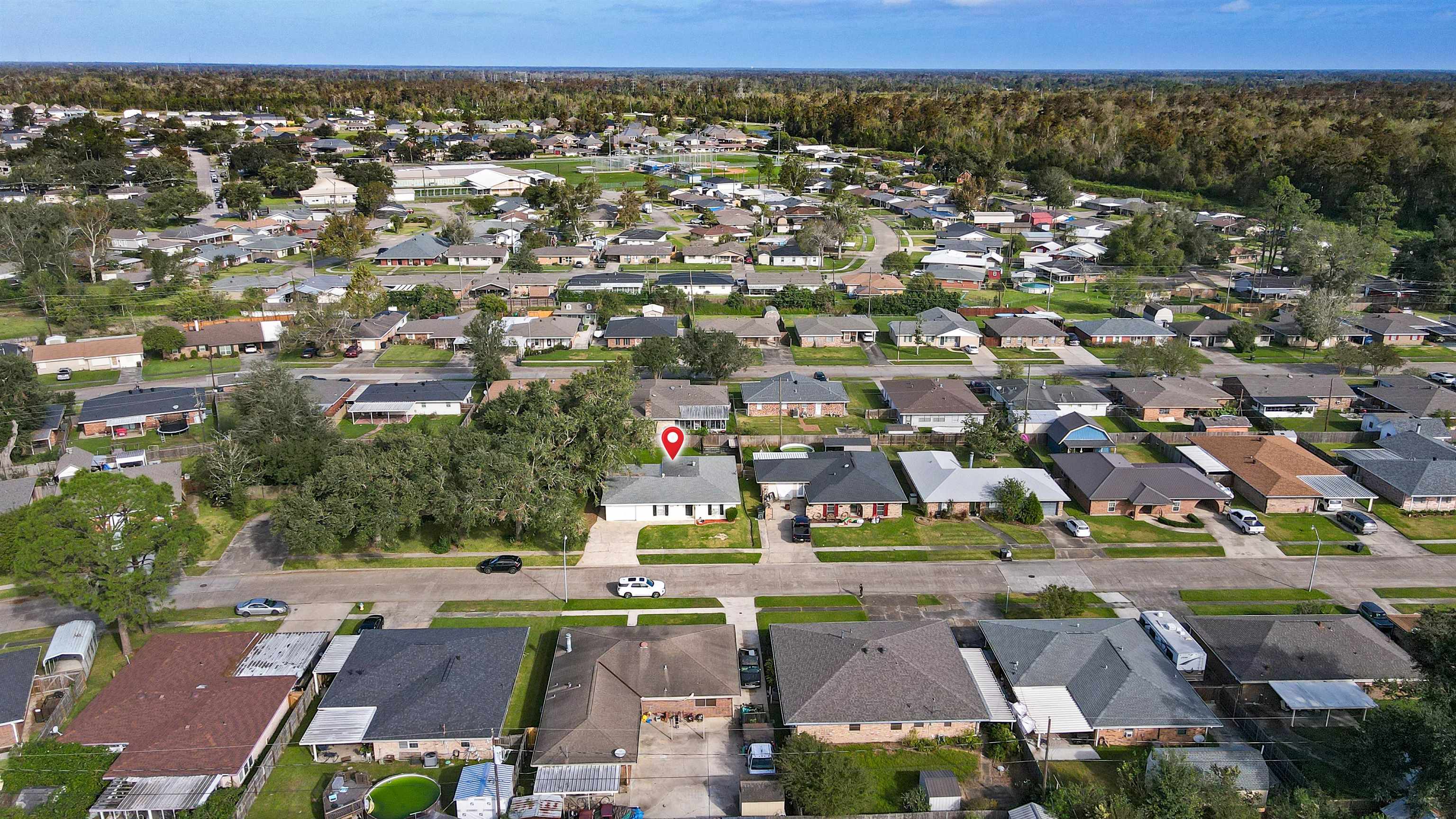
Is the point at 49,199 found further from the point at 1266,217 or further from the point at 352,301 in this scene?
the point at 1266,217

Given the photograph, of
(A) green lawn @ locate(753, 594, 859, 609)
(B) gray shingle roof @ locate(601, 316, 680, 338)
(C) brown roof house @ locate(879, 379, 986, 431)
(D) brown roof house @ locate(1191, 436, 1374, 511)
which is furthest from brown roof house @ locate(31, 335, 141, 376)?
(D) brown roof house @ locate(1191, 436, 1374, 511)

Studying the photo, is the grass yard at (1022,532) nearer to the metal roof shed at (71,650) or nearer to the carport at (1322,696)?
the carport at (1322,696)

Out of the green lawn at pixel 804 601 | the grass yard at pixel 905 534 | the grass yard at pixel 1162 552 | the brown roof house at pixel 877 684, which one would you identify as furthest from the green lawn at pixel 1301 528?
the green lawn at pixel 804 601

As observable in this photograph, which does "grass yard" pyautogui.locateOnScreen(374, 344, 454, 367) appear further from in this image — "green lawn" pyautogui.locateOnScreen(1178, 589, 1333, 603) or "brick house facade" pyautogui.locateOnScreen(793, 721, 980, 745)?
"green lawn" pyautogui.locateOnScreen(1178, 589, 1333, 603)

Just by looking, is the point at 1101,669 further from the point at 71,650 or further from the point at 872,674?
the point at 71,650

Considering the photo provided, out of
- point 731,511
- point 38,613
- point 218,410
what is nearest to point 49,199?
point 218,410

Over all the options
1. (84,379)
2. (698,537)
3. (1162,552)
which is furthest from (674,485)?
(84,379)
